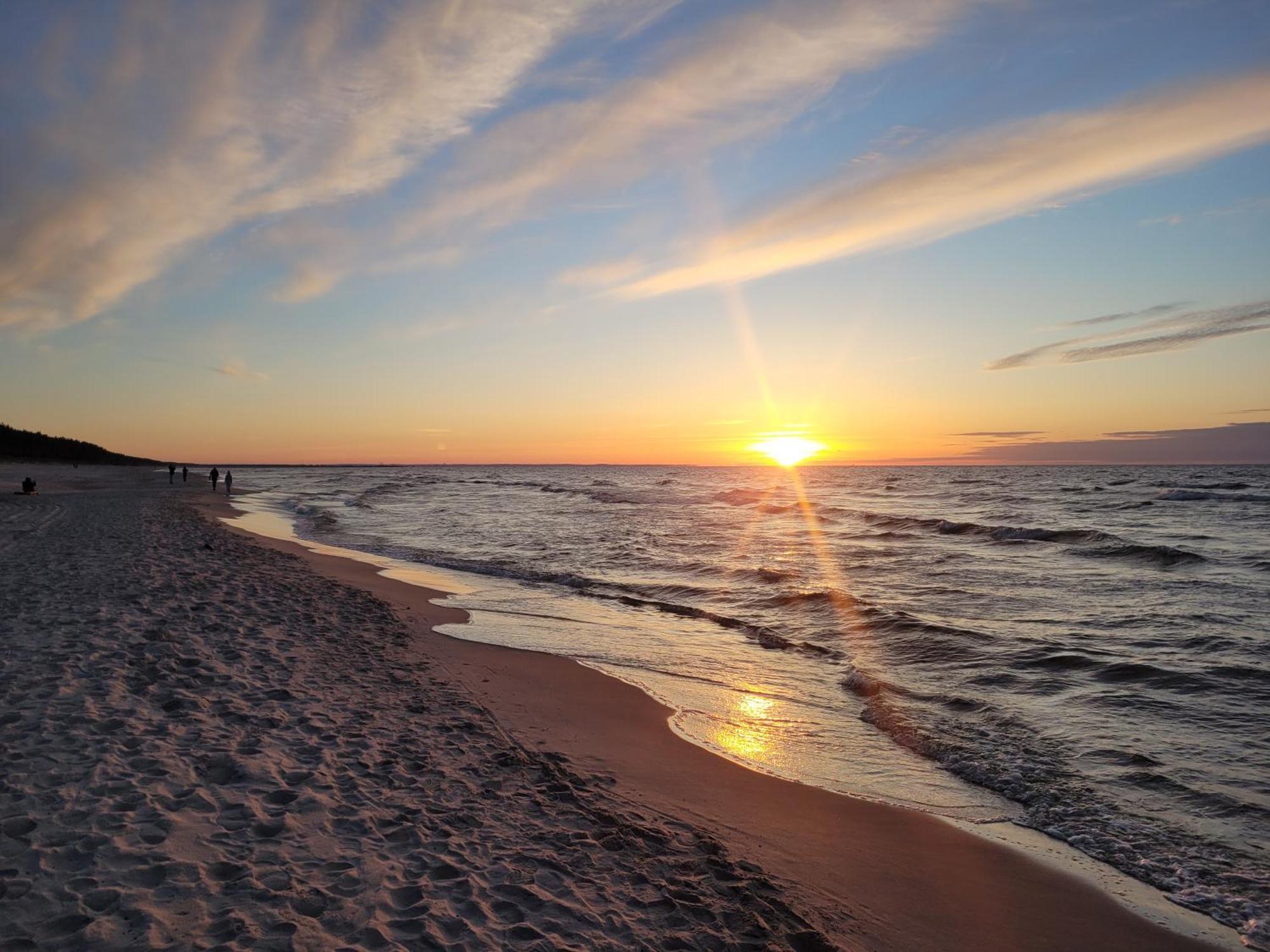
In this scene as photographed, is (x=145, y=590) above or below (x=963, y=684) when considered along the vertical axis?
above

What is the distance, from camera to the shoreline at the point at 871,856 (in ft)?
16.4

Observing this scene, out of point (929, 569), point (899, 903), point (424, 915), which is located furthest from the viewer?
point (929, 569)

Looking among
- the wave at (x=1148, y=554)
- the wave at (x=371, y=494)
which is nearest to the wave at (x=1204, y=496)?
the wave at (x=1148, y=554)

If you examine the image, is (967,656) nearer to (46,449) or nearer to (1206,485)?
(1206,485)

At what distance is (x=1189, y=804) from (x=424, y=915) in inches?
282

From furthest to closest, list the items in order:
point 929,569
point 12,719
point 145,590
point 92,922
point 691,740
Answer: point 929,569, point 145,590, point 691,740, point 12,719, point 92,922

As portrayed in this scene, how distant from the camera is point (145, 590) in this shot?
13656mm

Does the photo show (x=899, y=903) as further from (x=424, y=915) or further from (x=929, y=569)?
(x=929, y=569)

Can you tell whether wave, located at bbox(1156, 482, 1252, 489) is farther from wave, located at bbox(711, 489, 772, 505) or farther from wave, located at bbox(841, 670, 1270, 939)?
wave, located at bbox(841, 670, 1270, 939)

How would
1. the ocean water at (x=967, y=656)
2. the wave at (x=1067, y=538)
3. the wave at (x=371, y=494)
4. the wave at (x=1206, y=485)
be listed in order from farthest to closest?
the wave at (x=1206, y=485) < the wave at (x=371, y=494) < the wave at (x=1067, y=538) < the ocean water at (x=967, y=656)

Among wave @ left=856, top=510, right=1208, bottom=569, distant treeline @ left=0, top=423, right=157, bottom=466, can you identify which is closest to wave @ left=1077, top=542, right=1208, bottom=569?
wave @ left=856, top=510, right=1208, bottom=569

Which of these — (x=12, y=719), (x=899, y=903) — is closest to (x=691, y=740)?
(x=899, y=903)

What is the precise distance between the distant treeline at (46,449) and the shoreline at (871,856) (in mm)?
105377

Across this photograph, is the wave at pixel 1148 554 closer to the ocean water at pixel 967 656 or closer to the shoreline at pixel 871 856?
the ocean water at pixel 967 656
